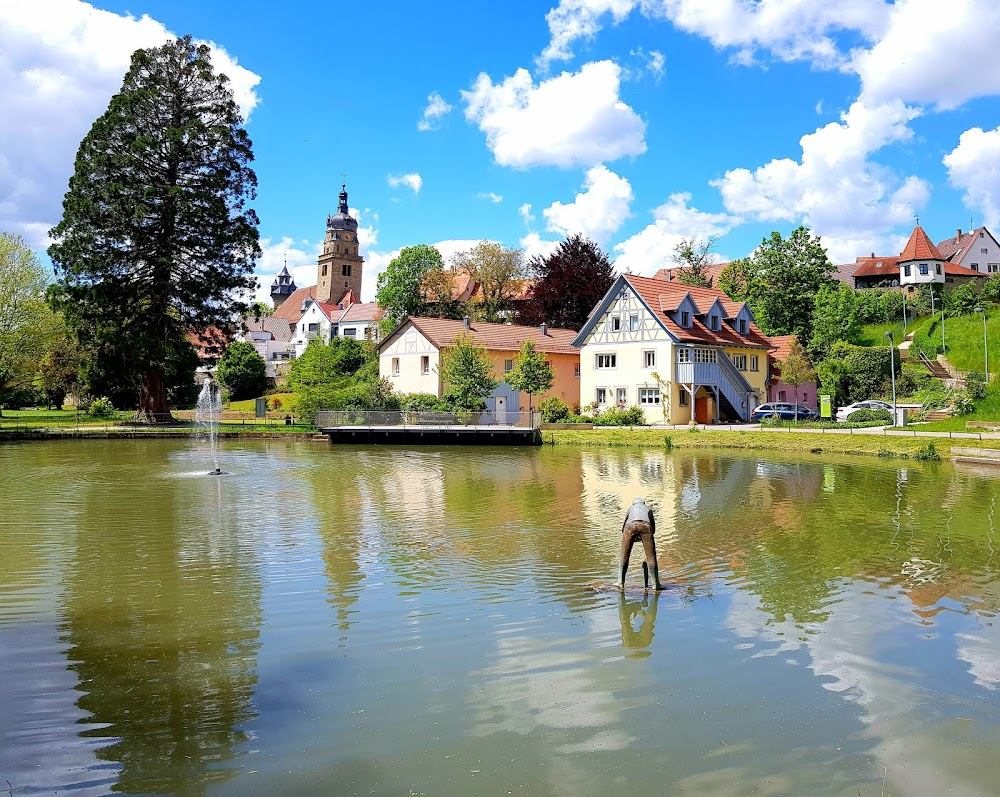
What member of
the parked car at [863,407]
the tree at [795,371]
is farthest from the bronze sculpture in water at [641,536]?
the tree at [795,371]

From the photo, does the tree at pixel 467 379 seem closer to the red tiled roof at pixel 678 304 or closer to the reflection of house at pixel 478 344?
the reflection of house at pixel 478 344

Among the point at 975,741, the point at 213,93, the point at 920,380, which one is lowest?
the point at 975,741

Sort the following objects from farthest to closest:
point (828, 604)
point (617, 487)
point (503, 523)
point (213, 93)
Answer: point (213, 93) → point (617, 487) → point (503, 523) → point (828, 604)

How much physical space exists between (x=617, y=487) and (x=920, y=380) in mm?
36777

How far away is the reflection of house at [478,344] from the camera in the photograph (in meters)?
54.3

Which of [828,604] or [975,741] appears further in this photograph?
[828,604]

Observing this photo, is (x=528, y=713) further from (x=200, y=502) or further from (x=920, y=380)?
(x=920, y=380)

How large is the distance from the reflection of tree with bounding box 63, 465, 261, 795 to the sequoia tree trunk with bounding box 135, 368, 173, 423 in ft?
122

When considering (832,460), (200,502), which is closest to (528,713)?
(200,502)

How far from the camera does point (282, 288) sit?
162250mm

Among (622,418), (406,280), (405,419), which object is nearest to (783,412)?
(622,418)

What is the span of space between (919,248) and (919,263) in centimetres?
166

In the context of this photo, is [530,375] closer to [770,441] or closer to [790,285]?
[770,441]

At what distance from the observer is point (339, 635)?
8703 millimetres
